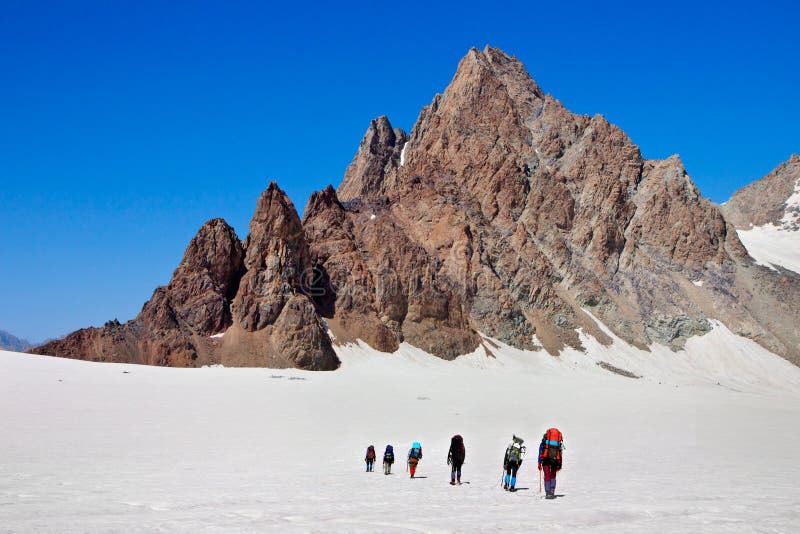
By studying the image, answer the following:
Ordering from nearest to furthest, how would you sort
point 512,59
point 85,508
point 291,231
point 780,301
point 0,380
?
point 85,508
point 0,380
point 291,231
point 780,301
point 512,59

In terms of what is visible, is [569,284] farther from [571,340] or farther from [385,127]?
[385,127]

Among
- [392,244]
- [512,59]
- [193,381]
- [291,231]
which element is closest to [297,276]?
[291,231]

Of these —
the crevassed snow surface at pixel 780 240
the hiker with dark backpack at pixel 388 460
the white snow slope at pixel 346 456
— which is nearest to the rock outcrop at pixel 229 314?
the white snow slope at pixel 346 456

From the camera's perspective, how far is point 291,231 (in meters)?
68.6

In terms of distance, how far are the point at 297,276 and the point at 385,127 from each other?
225 feet

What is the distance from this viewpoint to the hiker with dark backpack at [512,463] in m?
13.7

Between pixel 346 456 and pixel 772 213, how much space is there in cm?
14295

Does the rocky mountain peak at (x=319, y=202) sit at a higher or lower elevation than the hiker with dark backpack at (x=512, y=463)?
higher

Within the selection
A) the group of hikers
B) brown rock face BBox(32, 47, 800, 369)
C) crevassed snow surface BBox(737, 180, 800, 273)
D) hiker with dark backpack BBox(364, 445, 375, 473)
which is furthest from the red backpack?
crevassed snow surface BBox(737, 180, 800, 273)

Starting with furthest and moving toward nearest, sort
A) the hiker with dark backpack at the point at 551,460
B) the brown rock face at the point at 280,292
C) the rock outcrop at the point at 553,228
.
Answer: the rock outcrop at the point at 553,228
the brown rock face at the point at 280,292
the hiker with dark backpack at the point at 551,460

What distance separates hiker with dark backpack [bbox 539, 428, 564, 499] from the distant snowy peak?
384 feet

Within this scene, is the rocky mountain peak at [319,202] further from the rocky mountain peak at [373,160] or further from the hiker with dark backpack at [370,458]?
the hiker with dark backpack at [370,458]

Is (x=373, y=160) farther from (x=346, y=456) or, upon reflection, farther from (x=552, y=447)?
(x=552, y=447)

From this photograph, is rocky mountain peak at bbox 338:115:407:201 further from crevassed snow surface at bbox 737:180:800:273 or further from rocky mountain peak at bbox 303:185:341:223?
crevassed snow surface at bbox 737:180:800:273
